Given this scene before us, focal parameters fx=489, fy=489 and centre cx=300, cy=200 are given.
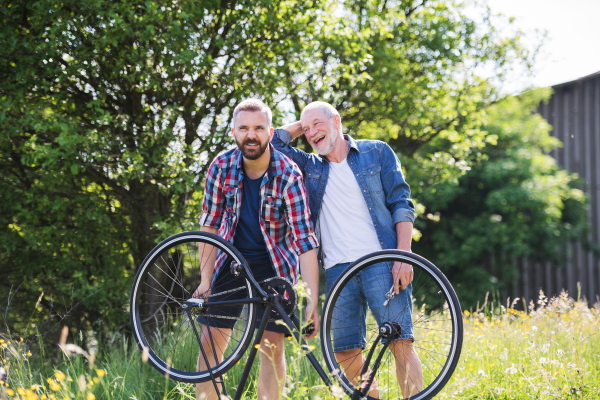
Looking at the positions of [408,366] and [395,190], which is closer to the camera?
[408,366]

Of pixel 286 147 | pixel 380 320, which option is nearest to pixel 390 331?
pixel 380 320

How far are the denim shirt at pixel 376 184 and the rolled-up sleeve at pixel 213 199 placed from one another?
46 cm

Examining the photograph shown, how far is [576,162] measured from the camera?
13.7 m

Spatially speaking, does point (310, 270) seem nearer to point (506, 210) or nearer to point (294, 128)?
point (294, 128)

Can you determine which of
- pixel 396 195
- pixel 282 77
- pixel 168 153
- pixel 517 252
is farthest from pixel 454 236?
pixel 396 195

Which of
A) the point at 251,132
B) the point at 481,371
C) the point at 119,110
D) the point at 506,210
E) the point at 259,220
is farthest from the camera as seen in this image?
the point at 506,210

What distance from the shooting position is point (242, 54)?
4.94 meters

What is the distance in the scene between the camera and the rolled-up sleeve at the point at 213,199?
8.10 ft

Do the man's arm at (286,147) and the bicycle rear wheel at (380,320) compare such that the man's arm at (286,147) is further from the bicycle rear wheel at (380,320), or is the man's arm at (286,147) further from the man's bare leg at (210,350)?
the man's bare leg at (210,350)

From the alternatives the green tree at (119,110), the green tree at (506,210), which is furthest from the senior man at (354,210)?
the green tree at (506,210)

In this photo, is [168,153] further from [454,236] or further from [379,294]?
[454,236]

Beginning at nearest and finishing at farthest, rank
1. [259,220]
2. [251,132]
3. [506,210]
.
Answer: [251,132] < [259,220] < [506,210]

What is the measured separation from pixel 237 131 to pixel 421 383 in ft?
4.92

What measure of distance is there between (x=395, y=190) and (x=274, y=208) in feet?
2.29
